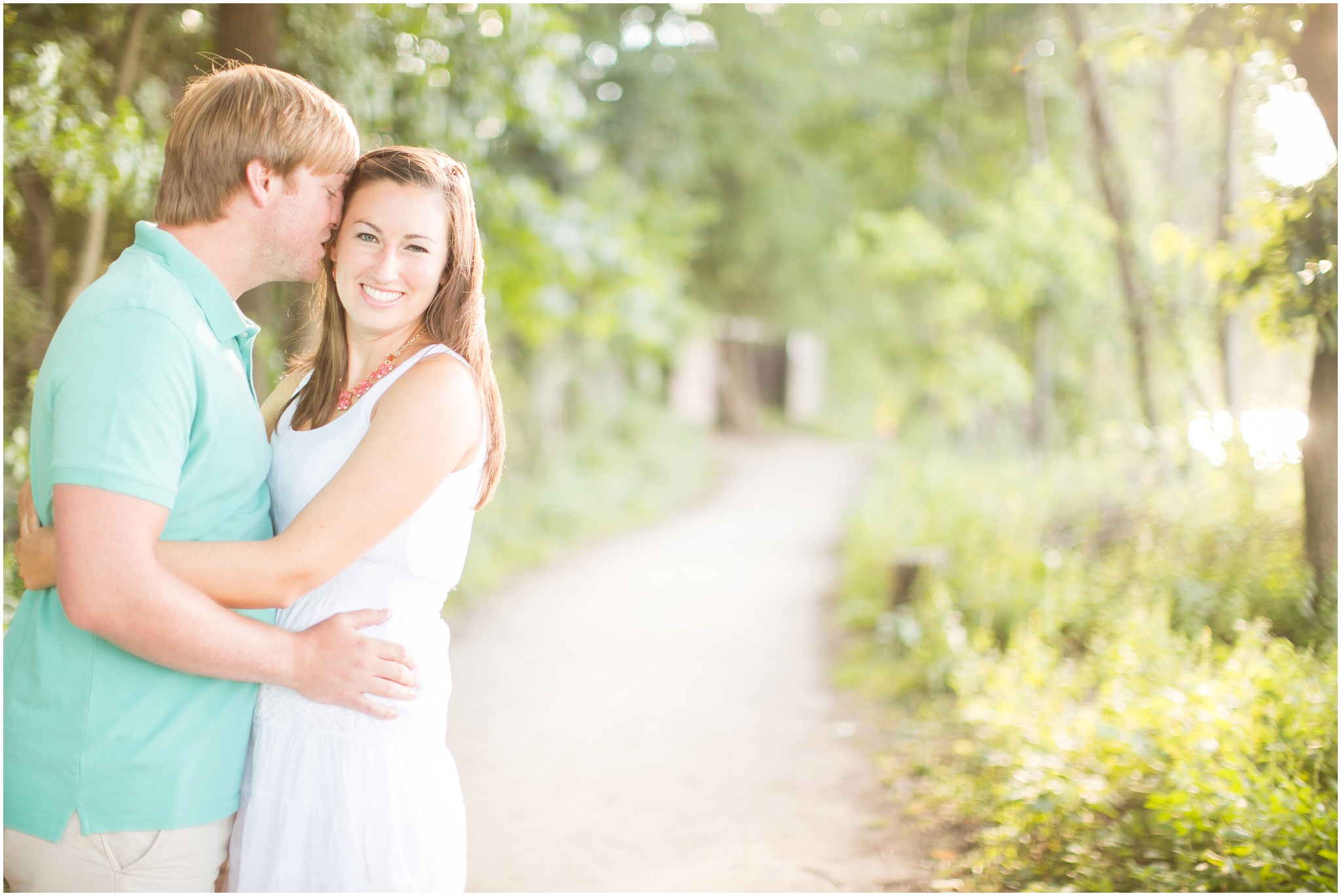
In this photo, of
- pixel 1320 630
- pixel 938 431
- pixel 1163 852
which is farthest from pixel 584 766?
pixel 938 431

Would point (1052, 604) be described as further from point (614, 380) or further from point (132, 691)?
point (614, 380)

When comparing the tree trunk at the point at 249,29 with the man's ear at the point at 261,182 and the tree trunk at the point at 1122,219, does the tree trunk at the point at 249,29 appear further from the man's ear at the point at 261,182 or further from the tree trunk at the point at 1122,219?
the tree trunk at the point at 1122,219

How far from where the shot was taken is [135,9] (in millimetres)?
4082

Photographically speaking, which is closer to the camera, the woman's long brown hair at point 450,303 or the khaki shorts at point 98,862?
the khaki shorts at point 98,862

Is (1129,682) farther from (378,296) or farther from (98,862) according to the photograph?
(98,862)

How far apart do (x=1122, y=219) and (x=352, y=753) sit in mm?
7238

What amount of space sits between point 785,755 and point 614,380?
1386 cm

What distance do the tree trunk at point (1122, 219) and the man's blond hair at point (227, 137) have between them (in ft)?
23.0

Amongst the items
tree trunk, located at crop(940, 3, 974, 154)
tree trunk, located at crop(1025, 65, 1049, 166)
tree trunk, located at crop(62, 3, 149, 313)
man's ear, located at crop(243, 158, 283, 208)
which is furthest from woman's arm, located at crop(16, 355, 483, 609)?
tree trunk, located at crop(1025, 65, 1049, 166)

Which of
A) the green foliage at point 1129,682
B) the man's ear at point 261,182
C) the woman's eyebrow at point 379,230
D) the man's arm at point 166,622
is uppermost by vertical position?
the man's ear at point 261,182

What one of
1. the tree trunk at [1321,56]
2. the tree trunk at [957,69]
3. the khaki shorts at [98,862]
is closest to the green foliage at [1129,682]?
the tree trunk at [1321,56]

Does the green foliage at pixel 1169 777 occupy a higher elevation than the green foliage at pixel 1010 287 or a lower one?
lower

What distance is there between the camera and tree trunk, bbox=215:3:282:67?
4285 millimetres

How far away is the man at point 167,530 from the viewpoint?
143 centimetres
